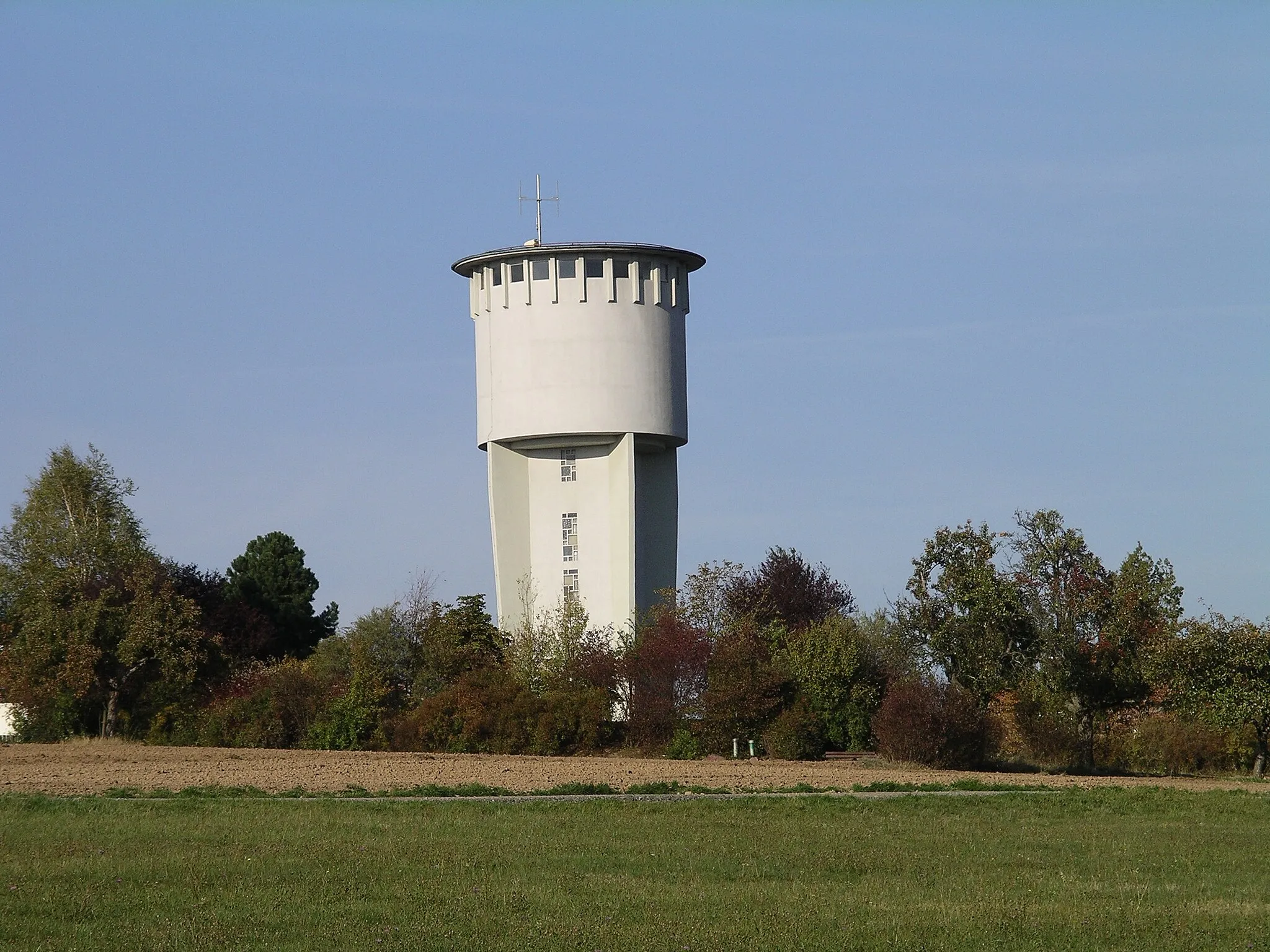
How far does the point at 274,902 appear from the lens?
1409cm

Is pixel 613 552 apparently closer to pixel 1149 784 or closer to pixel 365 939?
pixel 1149 784

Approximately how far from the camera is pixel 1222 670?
36312 millimetres

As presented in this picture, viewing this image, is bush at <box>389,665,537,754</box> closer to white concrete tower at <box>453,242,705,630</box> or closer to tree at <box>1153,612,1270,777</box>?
white concrete tower at <box>453,242,705,630</box>

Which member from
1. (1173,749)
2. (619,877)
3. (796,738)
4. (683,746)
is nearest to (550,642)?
(683,746)

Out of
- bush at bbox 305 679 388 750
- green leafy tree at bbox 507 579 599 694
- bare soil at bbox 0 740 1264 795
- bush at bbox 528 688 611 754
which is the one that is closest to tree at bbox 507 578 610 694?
green leafy tree at bbox 507 579 599 694

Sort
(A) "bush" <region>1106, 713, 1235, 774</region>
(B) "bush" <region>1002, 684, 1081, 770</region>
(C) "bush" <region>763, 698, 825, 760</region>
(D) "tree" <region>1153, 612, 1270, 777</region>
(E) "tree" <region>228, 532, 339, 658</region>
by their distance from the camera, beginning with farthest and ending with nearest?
1. (E) "tree" <region>228, 532, 339, 658</region>
2. (C) "bush" <region>763, 698, 825, 760</region>
3. (A) "bush" <region>1106, 713, 1235, 774</region>
4. (B) "bush" <region>1002, 684, 1081, 770</region>
5. (D) "tree" <region>1153, 612, 1270, 777</region>

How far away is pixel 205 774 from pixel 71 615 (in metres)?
18.6

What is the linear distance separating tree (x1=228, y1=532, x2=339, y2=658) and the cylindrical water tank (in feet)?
63.6

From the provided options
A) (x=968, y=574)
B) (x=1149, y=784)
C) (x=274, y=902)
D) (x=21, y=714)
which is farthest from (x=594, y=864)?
(x=21, y=714)

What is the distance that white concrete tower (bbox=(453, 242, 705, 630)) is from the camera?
51.6m

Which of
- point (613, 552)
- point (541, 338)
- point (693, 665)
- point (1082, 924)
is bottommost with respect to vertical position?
point (1082, 924)

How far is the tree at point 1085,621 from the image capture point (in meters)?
39.4

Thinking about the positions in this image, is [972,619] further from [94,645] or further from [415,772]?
[94,645]

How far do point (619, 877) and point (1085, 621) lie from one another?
26.2 meters
